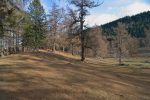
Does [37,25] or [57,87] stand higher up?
[37,25]

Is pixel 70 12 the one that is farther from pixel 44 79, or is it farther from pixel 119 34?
pixel 44 79

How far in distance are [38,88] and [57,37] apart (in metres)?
74.2

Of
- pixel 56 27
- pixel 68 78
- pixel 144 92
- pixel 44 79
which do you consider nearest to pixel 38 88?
pixel 44 79

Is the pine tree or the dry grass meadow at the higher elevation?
the pine tree

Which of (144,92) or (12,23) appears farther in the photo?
(12,23)

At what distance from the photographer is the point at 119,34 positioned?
273 feet

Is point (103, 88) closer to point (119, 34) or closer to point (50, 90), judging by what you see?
point (50, 90)

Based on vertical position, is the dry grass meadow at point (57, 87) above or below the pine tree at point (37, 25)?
below

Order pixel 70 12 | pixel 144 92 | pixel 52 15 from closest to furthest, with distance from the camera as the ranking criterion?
1. pixel 144 92
2. pixel 70 12
3. pixel 52 15

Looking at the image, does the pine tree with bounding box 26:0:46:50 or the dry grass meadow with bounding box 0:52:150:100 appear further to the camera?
the pine tree with bounding box 26:0:46:50

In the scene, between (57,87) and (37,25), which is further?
(37,25)

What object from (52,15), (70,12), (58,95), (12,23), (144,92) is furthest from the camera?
(52,15)

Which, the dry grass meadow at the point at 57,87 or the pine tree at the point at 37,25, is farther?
the pine tree at the point at 37,25

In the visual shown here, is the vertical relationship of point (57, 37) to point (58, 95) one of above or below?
above
